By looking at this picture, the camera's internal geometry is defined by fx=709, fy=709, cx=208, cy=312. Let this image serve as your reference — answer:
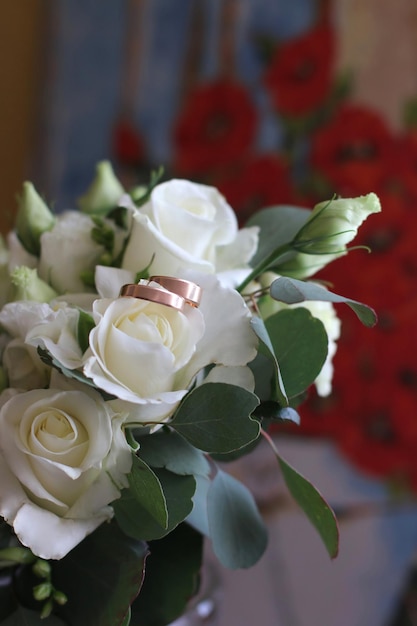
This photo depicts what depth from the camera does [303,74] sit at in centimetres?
95

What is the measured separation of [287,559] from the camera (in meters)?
0.89

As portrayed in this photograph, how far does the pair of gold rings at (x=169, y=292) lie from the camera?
0.36m

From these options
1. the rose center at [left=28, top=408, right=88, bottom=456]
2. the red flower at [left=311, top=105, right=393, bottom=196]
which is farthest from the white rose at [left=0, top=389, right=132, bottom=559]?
the red flower at [left=311, top=105, right=393, bottom=196]

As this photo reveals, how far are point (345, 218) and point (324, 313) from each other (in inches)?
2.9

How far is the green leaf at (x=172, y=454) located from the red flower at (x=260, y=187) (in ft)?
1.83

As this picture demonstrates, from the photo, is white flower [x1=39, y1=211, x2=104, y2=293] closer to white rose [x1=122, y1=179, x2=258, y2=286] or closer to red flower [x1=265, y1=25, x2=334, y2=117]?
white rose [x1=122, y1=179, x2=258, y2=286]

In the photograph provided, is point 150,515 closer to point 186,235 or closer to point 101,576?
point 101,576

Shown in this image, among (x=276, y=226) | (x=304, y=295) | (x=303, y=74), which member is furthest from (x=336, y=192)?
(x=304, y=295)

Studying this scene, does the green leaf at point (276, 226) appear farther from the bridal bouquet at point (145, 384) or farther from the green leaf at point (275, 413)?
the green leaf at point (275, 413)

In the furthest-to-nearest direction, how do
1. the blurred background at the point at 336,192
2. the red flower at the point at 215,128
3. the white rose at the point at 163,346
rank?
the red flower at the point at 215,128, the blurred background at the point at 336,192, the white rose at the point at 163,346

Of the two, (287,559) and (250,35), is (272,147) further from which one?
(287,559)

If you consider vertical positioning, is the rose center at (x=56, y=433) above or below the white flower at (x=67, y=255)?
below

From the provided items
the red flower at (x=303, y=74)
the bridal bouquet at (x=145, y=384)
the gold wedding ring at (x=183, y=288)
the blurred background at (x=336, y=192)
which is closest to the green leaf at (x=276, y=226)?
the bridal bouquet at (x=145, y=384)

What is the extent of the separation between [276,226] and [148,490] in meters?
0.21
